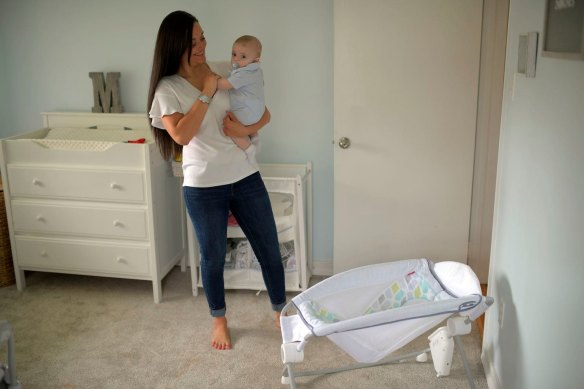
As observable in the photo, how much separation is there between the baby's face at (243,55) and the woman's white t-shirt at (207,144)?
0.49ft

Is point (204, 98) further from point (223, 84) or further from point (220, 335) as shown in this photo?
point (220, 335)

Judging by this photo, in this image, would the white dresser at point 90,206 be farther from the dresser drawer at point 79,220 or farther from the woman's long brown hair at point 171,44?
the woman's long brown hair at point 171,44

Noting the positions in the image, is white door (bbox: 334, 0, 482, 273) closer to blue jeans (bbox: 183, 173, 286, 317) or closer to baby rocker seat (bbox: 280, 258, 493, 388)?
blue jeans (bbox: 183, 173, 286, 317)

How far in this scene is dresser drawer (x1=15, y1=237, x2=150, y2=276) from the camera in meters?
3.19

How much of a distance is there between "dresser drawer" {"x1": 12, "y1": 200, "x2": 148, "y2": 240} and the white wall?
1745 mm

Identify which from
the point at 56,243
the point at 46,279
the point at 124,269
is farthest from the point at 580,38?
the point at 46,279

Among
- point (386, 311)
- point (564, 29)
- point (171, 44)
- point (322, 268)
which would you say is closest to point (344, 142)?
point (322, 268)

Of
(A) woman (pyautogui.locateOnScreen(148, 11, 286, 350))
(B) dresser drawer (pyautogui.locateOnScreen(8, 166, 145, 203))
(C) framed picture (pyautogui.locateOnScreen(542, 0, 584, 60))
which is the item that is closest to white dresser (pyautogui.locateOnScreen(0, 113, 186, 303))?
(B) dresser drawer (pyautogui.locateOnScreen(8, 166, 145, 203))

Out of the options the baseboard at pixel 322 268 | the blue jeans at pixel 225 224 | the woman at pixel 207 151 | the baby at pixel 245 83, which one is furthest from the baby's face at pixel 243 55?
the baseboard at pixel 322 268

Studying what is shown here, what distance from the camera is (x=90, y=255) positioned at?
10.6 feet

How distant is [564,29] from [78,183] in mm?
2397

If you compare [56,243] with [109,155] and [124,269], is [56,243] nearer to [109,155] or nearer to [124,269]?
[124,269]

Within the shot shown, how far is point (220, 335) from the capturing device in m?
2.78

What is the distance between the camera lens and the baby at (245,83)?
2389mm
